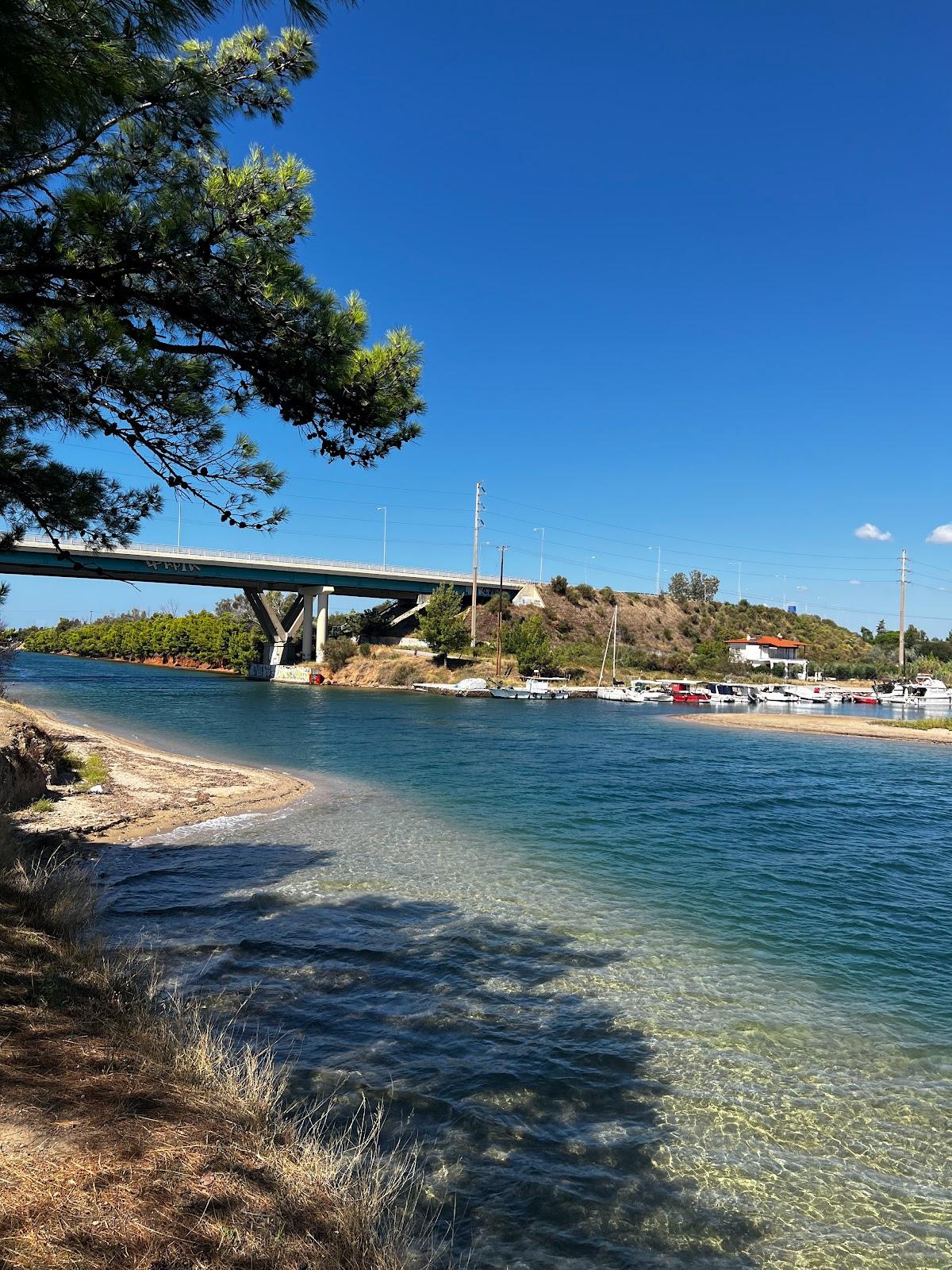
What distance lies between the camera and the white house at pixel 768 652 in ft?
376

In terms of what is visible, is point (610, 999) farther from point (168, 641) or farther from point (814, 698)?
point (168, 641)

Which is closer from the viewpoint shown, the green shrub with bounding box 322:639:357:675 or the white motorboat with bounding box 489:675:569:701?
the white motorboat with bounding box 489:675:569:701

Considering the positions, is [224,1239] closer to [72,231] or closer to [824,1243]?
[824,1243]

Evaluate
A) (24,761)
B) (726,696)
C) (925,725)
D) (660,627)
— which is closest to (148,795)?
(24,761)

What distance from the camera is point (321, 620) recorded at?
94438 millimetres

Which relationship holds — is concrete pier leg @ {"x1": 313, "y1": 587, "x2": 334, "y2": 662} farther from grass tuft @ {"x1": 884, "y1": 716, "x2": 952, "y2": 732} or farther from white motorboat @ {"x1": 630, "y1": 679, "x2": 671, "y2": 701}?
grass tuft @ {"x1": 884, "y1": 716, "x2": 952, "y2": 732}

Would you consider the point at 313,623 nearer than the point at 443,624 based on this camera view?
No

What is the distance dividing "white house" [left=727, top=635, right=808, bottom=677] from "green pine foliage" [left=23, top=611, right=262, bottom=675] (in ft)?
236

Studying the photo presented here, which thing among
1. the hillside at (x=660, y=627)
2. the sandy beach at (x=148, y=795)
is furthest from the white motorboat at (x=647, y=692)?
the sandy beach at (x=148, y=795)

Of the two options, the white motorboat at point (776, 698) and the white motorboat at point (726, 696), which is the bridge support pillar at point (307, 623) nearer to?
the white motorboat at point (726, 696)

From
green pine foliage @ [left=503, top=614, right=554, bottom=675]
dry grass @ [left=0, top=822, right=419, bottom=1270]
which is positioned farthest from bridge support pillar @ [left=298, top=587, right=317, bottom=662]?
dry grass @ [left=0, top=822, right=419, bottom=1270]

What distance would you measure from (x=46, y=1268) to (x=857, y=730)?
58476 millimetres

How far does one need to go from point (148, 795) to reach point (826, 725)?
5061 centimetres

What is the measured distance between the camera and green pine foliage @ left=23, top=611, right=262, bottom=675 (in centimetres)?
10788
